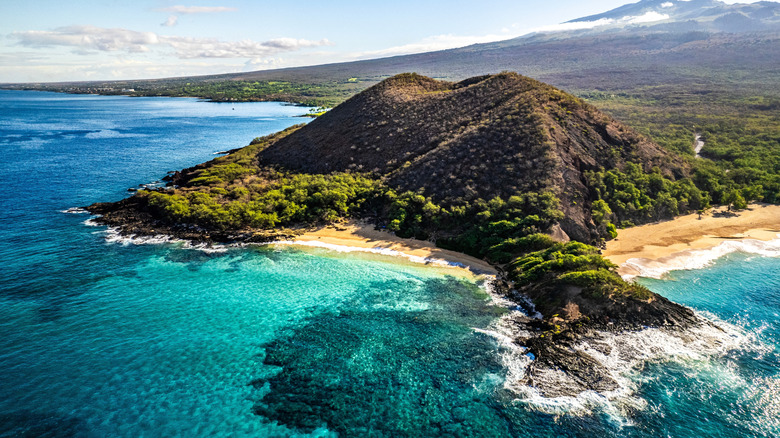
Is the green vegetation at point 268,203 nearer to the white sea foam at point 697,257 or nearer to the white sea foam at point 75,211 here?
the white sea foam at point 75,211

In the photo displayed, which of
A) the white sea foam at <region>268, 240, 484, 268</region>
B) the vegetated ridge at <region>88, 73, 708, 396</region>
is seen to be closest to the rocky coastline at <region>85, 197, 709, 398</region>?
the vegetated ridge at <region>88, 73, 708, 396</region>

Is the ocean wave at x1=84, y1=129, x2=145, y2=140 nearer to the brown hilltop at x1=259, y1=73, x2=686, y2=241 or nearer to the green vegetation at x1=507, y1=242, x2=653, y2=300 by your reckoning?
the brown hilltop at x1=259, y1=73, x2=686, y2=241

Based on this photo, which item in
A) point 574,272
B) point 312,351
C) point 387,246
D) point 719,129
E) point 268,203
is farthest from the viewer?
point 719,129

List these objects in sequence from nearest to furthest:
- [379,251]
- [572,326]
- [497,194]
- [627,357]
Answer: [627,357]
[572,326]
[379,251]
[497,194]

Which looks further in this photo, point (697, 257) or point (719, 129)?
point (719, 129)

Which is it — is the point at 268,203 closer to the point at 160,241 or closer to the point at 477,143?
the point at 160,241

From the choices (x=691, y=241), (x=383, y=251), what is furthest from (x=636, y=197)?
(x=383, y=251)

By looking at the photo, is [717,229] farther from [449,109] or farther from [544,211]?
[449,109]

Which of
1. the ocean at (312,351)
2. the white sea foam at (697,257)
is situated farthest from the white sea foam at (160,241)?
the white sea foam at (697,257)
